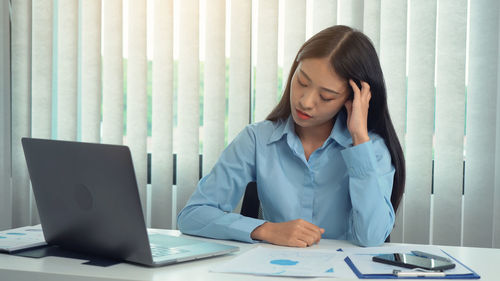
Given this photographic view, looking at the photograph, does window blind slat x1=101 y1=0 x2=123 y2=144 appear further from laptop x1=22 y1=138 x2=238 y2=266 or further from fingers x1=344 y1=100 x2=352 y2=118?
laptop x1=22 y1=138 x2=238 y2=266

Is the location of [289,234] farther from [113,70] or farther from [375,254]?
[113,70]

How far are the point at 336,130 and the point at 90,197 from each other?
807 millimetres

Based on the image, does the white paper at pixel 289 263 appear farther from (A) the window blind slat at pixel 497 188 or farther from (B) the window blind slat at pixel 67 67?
(B) the window blind slat at pixel 67 67

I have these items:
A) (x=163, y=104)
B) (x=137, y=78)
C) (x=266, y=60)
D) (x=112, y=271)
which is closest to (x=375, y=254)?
(x=112, y=271)

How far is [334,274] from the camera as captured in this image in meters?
0.94

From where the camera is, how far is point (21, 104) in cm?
283

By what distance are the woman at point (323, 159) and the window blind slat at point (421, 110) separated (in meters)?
0.92

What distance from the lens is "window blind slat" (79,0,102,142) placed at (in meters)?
2.75

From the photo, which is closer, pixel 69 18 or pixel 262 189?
pixel 262 189

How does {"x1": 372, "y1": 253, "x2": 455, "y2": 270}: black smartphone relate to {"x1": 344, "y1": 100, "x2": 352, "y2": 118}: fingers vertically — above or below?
below

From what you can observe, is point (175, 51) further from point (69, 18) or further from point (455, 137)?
point (455, 137)

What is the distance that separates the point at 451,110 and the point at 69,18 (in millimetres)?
1954

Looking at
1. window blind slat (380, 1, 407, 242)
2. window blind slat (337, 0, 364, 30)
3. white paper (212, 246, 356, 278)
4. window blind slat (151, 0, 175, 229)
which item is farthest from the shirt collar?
window blind slat (151, 0, 175, 229)

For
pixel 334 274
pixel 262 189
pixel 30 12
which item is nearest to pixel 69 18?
pixel 30 12
